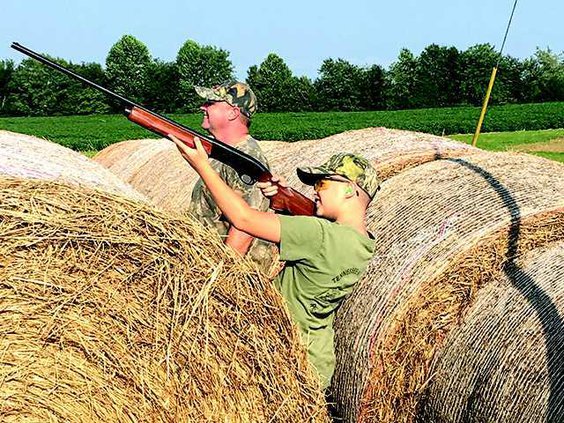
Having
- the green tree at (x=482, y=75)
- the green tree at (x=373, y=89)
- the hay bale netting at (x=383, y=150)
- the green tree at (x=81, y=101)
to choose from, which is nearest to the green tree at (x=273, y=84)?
the green tree at (x=373, y=89)

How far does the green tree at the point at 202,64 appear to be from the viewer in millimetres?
77750

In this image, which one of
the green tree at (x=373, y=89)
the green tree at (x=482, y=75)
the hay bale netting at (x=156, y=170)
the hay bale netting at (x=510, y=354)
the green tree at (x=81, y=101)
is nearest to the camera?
the hay bale netting at (x=510, y=354)

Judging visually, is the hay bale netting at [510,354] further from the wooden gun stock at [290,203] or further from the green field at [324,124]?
the green field at [324,124]

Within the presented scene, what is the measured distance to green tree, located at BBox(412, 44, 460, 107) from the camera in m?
65.8

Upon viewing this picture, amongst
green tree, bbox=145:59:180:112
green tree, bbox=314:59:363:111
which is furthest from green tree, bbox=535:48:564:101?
green tree, bbox=145:59:180:112

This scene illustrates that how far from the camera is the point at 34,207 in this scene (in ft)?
11.5

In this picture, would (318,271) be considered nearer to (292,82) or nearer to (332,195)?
(332,195)

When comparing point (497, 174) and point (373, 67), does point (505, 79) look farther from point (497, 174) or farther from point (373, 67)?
point (497, 174)

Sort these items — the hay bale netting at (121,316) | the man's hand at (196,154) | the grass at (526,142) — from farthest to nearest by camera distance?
the grass at (526,142), the man's hand at (196,154), the hay bale netting at (121,316)

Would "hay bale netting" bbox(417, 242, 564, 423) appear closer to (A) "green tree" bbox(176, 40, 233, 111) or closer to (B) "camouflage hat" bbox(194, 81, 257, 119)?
(B) "camouflage hat" bbox(194, 81, 257, 119)

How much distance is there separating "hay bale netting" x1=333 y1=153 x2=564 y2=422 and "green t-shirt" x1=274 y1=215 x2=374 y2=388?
673 mm

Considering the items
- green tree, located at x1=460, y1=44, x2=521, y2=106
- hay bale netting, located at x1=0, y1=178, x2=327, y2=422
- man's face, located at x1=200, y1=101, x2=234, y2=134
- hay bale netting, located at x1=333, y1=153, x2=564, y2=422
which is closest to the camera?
hay bale netting, located at x1=0, y1=178, x2=327, y2=422

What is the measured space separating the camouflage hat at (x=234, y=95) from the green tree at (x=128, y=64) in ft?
215

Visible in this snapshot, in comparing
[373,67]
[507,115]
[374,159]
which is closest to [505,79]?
[373,67]
